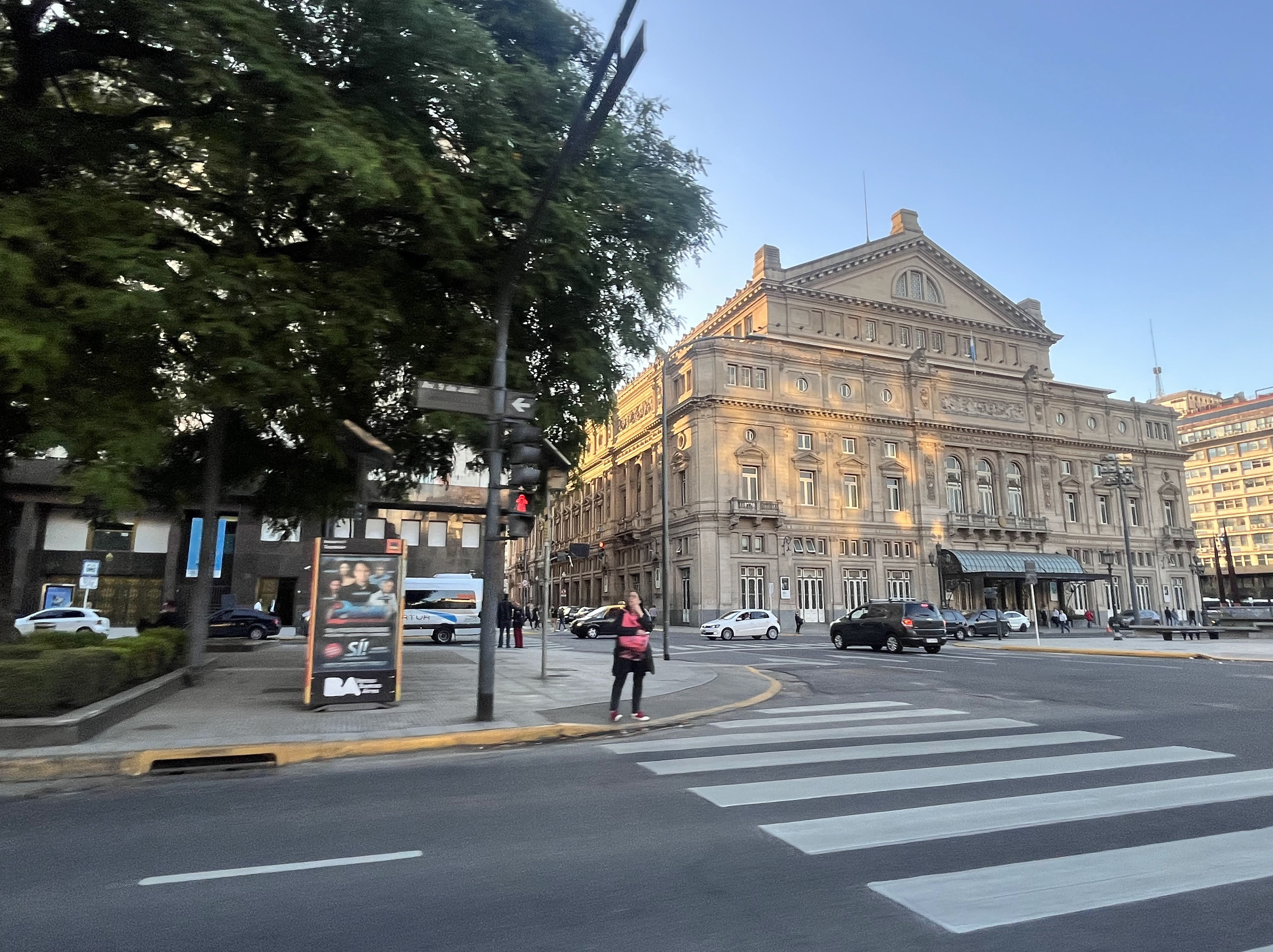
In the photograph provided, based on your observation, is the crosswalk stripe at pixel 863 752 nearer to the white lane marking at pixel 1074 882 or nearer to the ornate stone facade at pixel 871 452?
the white lane marking at pixel 1074 882

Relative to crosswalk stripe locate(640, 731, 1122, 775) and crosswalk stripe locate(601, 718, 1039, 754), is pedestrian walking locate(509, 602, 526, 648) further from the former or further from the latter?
crosswalk stripe locate(640, 731, 1122, 775)

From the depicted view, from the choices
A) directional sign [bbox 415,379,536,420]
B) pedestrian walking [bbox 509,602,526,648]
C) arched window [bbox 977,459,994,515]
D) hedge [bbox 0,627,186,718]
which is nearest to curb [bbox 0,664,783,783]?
hedge [bbox 0,627,186,718]

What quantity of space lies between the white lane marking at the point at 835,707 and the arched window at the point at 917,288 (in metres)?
60.3

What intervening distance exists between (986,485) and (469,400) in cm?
6361

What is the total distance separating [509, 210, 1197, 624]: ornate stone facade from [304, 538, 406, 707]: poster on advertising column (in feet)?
137

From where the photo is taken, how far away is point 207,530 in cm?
1439

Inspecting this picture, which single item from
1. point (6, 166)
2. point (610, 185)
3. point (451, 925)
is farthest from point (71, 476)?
point (610, 185)

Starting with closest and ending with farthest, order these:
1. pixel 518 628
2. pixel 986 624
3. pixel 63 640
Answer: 1. pixel 63 640
2. pixel 518 628
3. pixel 986 624

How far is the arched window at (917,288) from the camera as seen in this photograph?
67000mm

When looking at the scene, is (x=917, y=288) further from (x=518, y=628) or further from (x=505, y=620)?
(x=518, y=628)

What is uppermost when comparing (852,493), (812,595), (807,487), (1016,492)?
(1016,492)

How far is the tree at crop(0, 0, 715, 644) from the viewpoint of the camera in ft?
29.7

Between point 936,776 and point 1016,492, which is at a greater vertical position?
point 1016,492

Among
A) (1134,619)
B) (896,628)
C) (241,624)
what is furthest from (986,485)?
(241,624)
